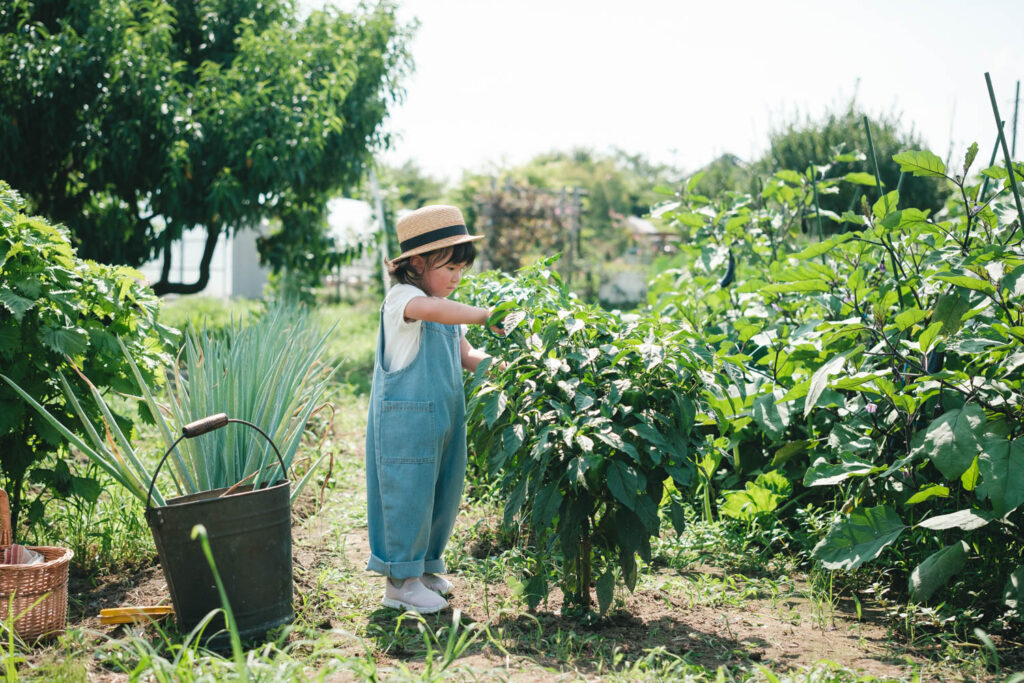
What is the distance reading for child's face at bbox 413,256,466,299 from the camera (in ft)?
8.38

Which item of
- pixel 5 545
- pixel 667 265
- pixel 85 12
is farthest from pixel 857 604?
pixel 85 12

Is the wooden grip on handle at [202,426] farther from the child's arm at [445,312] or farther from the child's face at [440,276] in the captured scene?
the child's face at [440,276]

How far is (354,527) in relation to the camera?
3469 mm

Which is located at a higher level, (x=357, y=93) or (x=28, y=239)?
(x=357, y=93)

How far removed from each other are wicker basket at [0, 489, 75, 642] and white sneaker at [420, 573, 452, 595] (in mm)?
1054

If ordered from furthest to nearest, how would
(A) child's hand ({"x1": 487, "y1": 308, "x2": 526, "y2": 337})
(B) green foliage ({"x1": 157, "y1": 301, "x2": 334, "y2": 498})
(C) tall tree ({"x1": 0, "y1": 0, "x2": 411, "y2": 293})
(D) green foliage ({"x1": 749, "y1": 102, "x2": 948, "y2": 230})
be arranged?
(D) green foliage ({"x1": 749, "y1": 102, "x2": 948, "y2": 230}) → (C) tall tree ({"x1": 0, "y1": 0, "x2": 411, "y2": 293}) → (B) green foliage ({"x1": 157, "y1": 301, "x2": 334, "y2": 498}) → (A) child's hand ({"x1": 487, "y1": 308, "x2": 526, "y2": 337})

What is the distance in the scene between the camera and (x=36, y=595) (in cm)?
215

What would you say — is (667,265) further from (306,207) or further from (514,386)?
(514,386)

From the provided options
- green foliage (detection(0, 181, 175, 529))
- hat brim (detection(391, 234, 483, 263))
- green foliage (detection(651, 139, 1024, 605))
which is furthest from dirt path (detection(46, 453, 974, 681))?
hat brim (detection(391, 234, 483, 263))

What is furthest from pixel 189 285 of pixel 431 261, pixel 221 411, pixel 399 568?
pixel 399 568

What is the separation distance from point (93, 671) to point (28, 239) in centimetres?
132

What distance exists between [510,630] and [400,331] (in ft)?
3.14

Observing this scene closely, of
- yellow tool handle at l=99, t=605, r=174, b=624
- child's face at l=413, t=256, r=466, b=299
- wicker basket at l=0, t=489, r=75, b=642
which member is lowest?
yellow tool handle at l=99, t=605, r=174, b=624

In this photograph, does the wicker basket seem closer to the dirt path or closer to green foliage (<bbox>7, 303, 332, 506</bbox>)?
the dirt path
